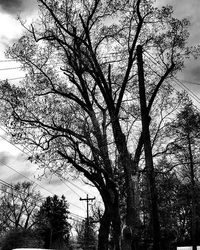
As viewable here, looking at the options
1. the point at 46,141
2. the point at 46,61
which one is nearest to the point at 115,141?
the point at 46,141

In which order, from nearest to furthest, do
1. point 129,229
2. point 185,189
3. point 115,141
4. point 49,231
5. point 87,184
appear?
point 129,229
point 115,141
point 87,184
point 185,189
point 49,231

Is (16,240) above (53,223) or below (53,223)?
below

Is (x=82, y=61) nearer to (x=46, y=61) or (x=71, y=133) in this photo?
(x=46, y=61)

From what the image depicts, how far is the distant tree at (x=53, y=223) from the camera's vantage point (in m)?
60.8

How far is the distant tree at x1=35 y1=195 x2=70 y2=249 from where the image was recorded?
60784mm

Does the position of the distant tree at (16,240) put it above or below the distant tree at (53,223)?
below

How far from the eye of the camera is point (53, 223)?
218 ft

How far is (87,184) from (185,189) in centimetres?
1473

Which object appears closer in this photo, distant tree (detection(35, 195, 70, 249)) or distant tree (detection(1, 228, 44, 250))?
distant tree (detection(1, 228, 44, 250))

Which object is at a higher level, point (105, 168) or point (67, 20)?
point (67, 20)

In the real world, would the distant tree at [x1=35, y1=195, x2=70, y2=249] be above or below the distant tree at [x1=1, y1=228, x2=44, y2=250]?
above

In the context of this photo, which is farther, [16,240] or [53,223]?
[53,223]

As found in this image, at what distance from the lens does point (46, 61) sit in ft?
64.7

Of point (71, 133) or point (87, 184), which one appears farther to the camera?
point (87, 184)
